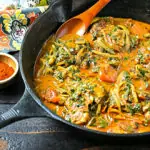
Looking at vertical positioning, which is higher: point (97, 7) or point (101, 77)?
point (97, 7)

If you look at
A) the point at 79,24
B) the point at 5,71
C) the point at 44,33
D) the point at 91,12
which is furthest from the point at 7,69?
the point at 91,12

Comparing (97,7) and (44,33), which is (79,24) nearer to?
(97,7)

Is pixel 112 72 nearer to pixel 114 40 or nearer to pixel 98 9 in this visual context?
pixel 114 40

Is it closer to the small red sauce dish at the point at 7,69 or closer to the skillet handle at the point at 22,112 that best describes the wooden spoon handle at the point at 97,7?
the small red sauce dish at the point at 7,69

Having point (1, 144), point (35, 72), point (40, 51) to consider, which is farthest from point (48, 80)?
point (1, 144)

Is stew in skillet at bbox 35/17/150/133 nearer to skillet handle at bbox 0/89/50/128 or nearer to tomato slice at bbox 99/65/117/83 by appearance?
tomato slice at bbox 99/65/117/83

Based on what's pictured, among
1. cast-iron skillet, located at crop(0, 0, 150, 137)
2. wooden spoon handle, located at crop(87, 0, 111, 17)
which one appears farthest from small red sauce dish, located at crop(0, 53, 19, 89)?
wooden spoon handle, located at crop(87, 0, 111, 17)
